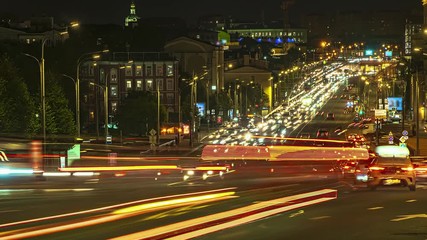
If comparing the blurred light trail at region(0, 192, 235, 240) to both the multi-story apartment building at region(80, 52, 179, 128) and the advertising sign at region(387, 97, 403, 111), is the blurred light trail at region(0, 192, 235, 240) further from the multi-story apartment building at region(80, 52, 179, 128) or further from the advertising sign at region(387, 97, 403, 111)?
the multi-story apartment building at region(80, 52, 179, 128)

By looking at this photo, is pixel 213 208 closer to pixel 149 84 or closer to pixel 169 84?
pixel 169 84

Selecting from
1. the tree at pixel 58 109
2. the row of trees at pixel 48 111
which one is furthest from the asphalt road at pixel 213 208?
the tree at pixel 58 109

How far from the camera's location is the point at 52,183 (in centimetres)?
3406

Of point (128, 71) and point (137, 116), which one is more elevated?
point (128, 71)

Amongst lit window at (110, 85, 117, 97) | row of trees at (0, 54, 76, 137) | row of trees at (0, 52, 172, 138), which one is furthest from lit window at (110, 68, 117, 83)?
row of trees at (0, 54, 76, 137)

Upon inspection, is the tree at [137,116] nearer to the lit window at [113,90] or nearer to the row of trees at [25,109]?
the row of trees at [25,109]

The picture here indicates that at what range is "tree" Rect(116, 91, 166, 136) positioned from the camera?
96.4 meters

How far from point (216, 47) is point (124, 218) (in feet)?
439

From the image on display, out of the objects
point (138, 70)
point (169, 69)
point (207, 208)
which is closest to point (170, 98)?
point (169, 69)

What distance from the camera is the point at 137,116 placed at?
97500mm

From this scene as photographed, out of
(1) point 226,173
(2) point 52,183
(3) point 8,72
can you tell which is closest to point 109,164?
(1) point 226,173

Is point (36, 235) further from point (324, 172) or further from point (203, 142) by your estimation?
point (203, 142)

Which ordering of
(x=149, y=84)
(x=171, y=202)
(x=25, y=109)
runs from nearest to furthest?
1. (x=171, y=202)
2. (x=25, y=109)
3. (x=149, y=84)

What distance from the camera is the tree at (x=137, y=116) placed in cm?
9644
